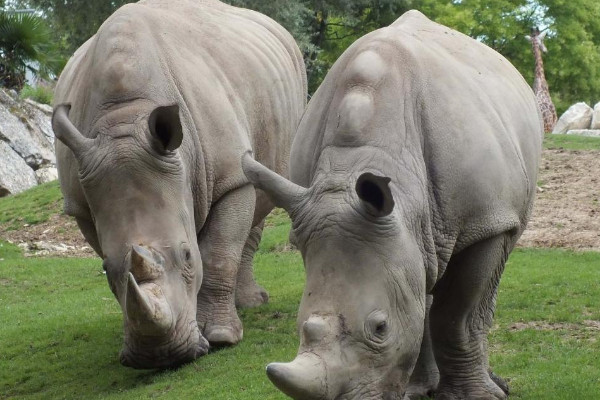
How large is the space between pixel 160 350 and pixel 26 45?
50.2 feet

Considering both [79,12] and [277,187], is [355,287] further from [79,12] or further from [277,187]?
[79,12]

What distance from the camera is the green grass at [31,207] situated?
20.5 meters

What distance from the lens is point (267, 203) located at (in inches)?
417

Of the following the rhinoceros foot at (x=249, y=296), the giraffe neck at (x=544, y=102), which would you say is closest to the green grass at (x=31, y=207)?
the rhinoceros foot at (x=249, y=296)

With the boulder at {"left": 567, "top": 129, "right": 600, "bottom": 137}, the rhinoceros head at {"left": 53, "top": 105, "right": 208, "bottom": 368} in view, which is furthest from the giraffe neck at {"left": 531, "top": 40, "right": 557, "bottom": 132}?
the rhinoceros head at {"left": 53, "top": 105, "right": 208, "bottom": 368}

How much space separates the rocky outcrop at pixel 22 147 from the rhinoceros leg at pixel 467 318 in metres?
20.5

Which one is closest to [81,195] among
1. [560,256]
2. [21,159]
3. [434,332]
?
[434,332]

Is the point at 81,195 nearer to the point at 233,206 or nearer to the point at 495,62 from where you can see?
the point at 233,206

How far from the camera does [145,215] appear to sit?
306 inches

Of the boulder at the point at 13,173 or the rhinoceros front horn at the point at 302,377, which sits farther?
the boulder at the point at 13,173

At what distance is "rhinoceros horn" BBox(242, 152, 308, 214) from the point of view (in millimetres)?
5418

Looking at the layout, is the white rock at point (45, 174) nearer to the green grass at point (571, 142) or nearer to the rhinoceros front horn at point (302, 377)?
the green grass at point (571, 142)

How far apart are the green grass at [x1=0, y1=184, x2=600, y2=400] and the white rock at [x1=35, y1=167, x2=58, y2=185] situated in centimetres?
1361

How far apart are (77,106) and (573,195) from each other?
32.4ft
